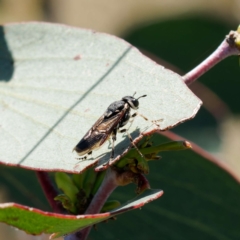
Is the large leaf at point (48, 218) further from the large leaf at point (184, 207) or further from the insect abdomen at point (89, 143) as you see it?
the large leaf at point (184, 207)

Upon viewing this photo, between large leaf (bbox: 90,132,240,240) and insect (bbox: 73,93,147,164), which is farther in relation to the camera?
large leaf (bbox: 90,132,240,240)

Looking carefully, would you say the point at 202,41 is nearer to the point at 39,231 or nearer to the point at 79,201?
the point at 79,201

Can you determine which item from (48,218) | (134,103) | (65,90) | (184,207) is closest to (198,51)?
(184,207)

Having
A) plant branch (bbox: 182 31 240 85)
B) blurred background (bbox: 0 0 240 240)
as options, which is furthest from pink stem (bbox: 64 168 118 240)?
blurred background (bbox: 0 0 240 240)

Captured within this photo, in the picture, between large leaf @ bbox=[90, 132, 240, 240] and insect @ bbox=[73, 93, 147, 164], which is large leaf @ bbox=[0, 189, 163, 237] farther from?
large leaf @ bbox=[90, 132, 240, 240]

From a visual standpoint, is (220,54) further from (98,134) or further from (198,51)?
(198,51)

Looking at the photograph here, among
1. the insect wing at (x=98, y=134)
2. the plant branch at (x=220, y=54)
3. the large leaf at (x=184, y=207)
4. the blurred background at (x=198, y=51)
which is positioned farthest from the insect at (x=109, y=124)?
the blurred background at (x=198, y=51)

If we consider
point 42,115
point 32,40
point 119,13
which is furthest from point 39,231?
point 119,13
